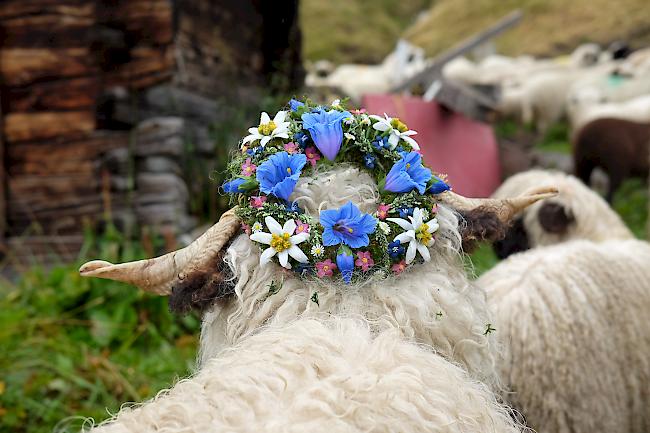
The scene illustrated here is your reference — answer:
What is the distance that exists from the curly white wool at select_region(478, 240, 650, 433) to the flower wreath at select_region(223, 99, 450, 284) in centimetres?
81

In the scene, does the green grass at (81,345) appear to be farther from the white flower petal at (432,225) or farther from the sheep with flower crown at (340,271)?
the white flower petal at (432,225)

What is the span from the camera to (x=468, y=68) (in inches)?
739

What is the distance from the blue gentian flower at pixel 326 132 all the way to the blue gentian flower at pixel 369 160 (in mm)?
82

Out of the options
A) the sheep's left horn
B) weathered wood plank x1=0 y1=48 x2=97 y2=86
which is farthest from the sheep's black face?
weathered wood plank x1=0 y1=48 x2=97 y2=86

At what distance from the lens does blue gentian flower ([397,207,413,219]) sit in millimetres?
1783

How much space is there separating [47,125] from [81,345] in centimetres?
183

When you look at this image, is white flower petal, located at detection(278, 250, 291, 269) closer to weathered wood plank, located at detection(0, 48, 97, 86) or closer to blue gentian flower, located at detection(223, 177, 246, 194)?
blue gentian flower, located at detection(223, 177, 246, 194)

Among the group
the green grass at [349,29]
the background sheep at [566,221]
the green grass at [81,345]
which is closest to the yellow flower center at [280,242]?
the green grass at [81,345]

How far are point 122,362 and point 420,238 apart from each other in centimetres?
265

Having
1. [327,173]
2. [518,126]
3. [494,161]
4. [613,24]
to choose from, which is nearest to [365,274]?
[327,173]

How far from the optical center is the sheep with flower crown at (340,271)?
1447 millimetres

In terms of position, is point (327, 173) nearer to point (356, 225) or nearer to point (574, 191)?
point (356, 225)

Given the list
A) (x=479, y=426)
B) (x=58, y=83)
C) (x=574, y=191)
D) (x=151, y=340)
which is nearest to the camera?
Result: (x=479, y=426)

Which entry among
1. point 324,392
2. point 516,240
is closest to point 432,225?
point 324,392
